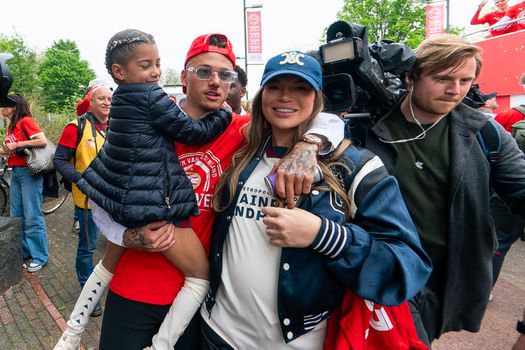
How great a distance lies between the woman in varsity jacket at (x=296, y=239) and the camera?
1249 mm

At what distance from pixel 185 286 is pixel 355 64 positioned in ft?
4.54

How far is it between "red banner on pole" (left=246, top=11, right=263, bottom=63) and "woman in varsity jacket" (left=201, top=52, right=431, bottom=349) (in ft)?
46.2

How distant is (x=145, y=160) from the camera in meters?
1.61

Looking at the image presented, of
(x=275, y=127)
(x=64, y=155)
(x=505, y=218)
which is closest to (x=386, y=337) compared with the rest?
(x=275, y=127)

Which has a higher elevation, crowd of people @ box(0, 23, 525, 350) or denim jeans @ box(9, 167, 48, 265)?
crowd of people @ box(0, 23, 525, 350)

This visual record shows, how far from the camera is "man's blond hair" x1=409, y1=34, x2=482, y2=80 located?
5.26 ft

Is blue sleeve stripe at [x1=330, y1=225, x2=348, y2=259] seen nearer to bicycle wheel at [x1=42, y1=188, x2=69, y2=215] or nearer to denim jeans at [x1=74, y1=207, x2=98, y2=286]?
denim jeans at [x1=74, y1=207, x2=98, y2=286]

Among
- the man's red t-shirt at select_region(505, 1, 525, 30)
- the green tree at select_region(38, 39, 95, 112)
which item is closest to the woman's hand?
the man's red t-shirt at select_region(505, 1, 525, 30)

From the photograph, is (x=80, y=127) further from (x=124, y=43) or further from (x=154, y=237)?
(x=154, y=237)

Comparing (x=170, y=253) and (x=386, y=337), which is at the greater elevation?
(x=170, y=253)

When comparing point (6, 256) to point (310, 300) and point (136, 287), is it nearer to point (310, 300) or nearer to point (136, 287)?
point (136, 287)

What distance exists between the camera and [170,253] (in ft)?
5.38

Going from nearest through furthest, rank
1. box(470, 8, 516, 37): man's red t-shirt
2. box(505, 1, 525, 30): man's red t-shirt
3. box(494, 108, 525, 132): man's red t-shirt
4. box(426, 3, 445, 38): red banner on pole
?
box(494, 108, 525, 132): man's red t-shirt < box(505, 1, 525, 30): man's red t-shirt < box(470, 8, 516, 37): man's red t-shirt < box(426, 3, 445, 38): red banner on pole

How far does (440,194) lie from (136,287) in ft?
5.33
